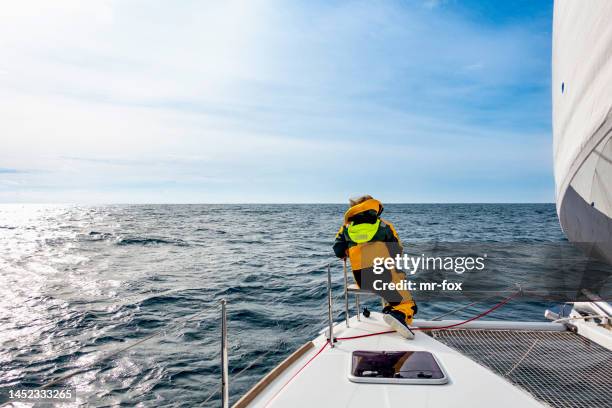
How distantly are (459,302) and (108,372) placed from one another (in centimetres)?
800

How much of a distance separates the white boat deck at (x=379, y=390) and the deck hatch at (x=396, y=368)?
46mm

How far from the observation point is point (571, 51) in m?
8.40

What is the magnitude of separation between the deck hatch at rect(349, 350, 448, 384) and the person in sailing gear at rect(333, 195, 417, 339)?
24.4 inches

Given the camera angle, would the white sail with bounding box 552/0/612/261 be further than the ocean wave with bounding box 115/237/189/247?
No

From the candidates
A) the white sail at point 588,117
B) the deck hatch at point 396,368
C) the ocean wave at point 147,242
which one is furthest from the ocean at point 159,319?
the ocean wave at point 147,242

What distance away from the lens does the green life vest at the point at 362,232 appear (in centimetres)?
381

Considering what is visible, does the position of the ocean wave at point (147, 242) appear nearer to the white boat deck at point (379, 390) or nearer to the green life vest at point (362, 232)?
the green life vest at point (362, 232)

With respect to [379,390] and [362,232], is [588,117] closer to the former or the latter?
[362,232]

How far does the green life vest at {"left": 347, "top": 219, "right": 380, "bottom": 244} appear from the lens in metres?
3.81

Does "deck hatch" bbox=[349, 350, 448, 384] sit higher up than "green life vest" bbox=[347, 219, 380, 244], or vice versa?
"green life vest" bbox=[347, 219, 380, 244]

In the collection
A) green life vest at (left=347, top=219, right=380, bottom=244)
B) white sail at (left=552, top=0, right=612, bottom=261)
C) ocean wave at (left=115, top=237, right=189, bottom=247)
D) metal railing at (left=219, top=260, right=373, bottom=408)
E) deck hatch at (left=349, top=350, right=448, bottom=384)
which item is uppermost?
white sail at (left=552, top=0, right=612, bottom=261)

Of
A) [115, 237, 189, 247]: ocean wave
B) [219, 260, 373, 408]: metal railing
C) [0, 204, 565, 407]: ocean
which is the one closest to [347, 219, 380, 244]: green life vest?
[219, 260, 373, 408]: metal railing

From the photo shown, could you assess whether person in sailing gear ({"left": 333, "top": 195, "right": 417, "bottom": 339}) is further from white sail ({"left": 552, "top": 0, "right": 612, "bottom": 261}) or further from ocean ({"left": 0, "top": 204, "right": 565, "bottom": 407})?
white sail ({"left": 552, "top": 0, "right": 612, "bottom": 261})

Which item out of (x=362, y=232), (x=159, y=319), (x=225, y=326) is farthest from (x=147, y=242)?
(x=225, y=326)
